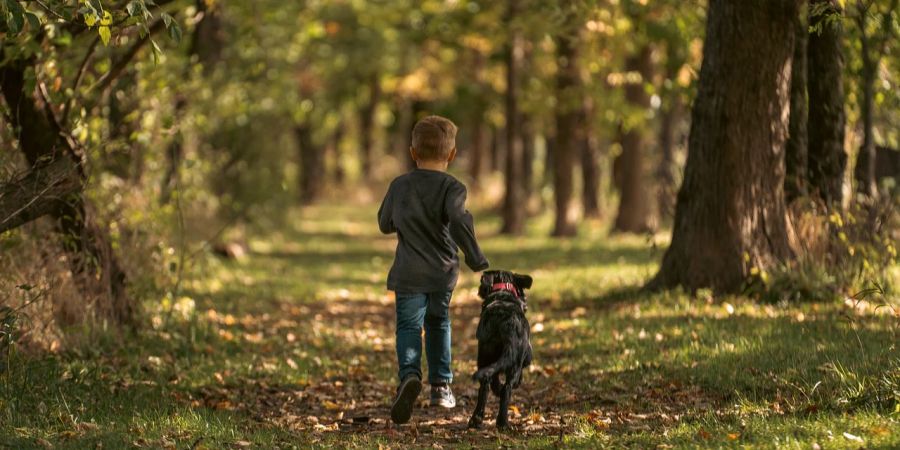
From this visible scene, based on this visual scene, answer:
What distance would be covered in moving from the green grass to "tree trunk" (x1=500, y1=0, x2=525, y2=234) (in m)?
12.0

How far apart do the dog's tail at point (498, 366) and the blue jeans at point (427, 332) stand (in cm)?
67

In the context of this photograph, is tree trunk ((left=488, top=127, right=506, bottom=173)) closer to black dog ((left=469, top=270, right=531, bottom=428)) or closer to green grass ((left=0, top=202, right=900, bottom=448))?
green grass ((left=0, top=202, right=900, bottom=448))

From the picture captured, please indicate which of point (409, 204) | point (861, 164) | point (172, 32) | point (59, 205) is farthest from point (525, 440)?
point (861, 164)

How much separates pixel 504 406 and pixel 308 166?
141 feet

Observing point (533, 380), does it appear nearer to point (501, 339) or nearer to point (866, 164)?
point (501, 339)

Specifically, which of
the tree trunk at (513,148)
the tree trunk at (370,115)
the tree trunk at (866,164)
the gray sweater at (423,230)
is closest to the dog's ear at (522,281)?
the gray sweater at (423,230)

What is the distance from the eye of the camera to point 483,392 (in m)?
6.84

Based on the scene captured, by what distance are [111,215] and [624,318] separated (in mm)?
5231

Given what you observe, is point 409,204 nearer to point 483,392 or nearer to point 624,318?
point 483,392

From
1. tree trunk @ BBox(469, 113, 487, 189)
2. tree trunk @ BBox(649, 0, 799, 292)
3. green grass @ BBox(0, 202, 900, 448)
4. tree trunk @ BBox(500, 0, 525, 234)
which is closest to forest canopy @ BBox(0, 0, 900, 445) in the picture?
tree trunk @ BBox(649, 0, 799, 292)

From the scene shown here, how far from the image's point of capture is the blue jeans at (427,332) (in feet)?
23.9

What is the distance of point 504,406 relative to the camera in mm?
6832

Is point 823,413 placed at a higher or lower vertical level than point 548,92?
lower

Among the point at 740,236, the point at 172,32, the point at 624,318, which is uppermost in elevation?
the point at 172,32
